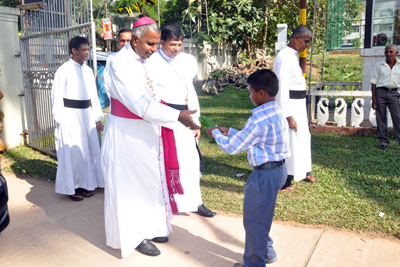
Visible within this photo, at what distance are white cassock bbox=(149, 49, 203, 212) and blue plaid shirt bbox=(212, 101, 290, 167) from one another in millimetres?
1395

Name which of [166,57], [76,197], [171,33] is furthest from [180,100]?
[76,197]

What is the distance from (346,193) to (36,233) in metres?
3.71

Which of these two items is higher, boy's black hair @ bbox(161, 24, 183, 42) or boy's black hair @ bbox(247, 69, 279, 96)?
boy's black hair @ bbox(161, 24, 183, 42)

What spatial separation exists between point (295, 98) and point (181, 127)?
5.27 ft

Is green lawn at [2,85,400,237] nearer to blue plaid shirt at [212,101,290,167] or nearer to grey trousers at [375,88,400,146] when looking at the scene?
grey trousers at [375,88,400,146]

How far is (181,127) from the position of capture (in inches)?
163

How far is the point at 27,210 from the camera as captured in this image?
446 cm

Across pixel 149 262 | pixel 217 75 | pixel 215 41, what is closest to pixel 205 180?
pixel 149 262

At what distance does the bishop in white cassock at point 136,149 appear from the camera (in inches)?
120

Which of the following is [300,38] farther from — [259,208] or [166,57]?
[259,208]

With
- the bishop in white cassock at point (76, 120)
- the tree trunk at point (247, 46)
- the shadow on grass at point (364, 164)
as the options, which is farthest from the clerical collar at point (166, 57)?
the tree trunk at point (247, 46)

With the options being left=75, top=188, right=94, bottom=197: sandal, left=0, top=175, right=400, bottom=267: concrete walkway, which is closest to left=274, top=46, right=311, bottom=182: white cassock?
left=0, top=175, right=400, bottom=267: concrete walkway

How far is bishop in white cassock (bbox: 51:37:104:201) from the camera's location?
471 cm

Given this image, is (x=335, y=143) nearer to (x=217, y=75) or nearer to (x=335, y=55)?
(x=217, y=75)
